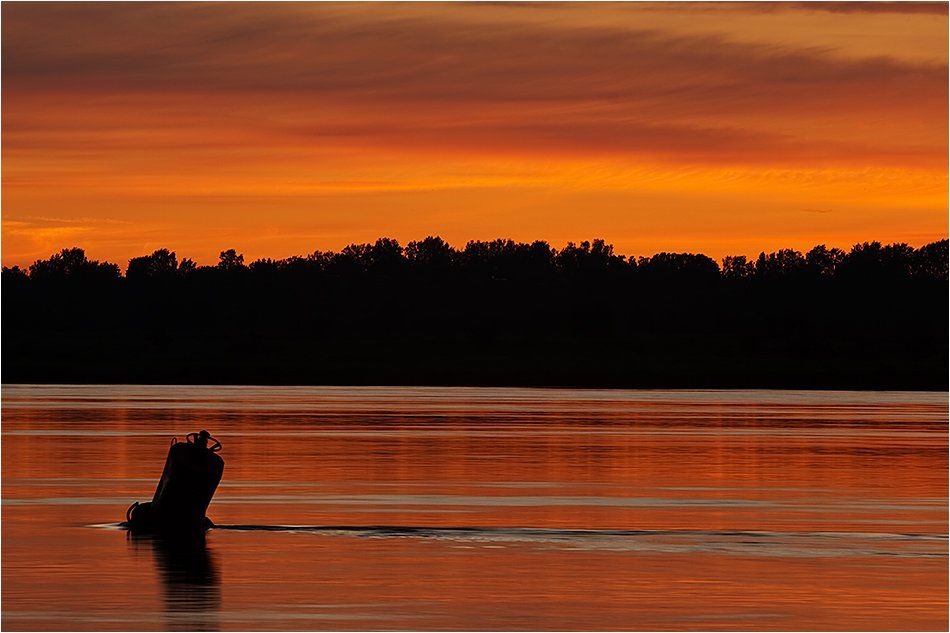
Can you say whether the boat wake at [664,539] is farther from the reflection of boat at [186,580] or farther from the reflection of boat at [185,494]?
the reflection of boat at [186,580]

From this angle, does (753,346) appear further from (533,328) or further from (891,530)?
(891,530)

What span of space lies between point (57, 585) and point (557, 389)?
98298 mm

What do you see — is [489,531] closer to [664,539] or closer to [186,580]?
[664,539]

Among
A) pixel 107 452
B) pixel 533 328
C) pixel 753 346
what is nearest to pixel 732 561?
pixel 107 452

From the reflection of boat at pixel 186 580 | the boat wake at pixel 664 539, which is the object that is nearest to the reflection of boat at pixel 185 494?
the reflection of boat at pixel 186 580

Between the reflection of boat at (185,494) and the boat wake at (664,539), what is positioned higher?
the reflection of boat at (185,494)

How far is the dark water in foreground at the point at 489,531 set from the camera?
2362 cm

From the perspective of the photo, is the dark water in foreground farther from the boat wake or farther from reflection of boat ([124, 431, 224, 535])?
reflection of boat ([124, 431, 224, 535])

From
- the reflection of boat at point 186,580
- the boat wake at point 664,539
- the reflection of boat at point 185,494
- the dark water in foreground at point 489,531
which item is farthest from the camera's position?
the reflection of boat at point 185,494

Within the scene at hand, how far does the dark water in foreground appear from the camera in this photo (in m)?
23.6

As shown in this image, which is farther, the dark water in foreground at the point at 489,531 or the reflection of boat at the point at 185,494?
the reflection of boat at the point at 185,494

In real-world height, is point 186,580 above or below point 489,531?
below

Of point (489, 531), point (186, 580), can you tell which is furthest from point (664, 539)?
point (186, 580)

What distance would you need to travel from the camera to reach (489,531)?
31.7m
